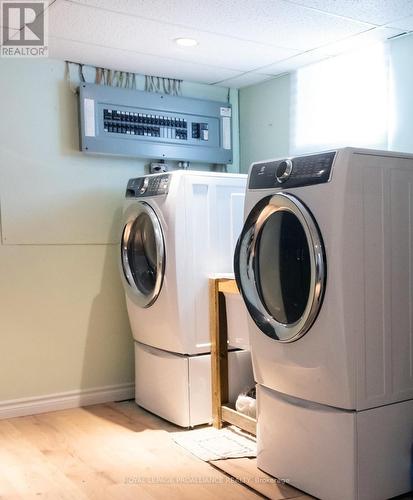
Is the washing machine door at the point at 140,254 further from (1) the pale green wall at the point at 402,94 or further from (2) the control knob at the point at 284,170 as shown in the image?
(1) the pale green wall at the point at 402,94

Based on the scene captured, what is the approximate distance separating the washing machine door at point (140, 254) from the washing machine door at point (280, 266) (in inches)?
35.0

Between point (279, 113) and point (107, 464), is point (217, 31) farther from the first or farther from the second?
point (107, 464)

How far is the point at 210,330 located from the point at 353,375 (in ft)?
3.88

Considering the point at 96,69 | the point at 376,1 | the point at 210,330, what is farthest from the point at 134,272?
the point at 376,1

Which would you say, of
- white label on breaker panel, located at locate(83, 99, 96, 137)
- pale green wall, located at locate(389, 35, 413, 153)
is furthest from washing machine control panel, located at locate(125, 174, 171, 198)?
pale green wall, located at locate(389, 35, 413, 153)

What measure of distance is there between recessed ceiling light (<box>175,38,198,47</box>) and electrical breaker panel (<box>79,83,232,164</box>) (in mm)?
647

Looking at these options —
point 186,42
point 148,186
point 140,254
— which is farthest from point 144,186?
point 186,42

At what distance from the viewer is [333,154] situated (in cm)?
218

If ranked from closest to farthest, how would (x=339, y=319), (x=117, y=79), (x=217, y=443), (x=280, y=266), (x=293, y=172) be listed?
1. (x=339, y=319)
2. (x=293, y=172)
3. (x=280, y=266)
4. (x=217, y=443)
5. (x=117, y=79)

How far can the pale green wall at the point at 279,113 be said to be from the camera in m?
3.01

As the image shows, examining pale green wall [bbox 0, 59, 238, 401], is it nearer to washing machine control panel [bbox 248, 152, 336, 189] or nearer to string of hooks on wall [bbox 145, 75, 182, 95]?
string of hooks on wall [bbox 145, 75, 182, 95]

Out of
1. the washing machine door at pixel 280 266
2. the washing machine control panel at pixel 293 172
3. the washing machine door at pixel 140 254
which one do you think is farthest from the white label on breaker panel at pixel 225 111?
the washing machine door at pixel 280 266

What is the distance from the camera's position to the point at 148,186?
3336mm

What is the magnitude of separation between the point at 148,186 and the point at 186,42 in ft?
2.72
